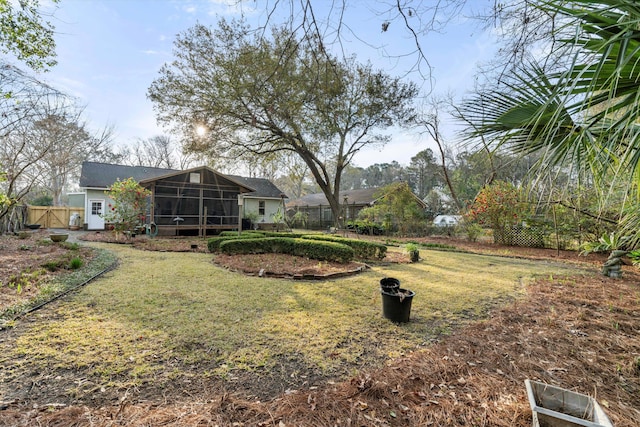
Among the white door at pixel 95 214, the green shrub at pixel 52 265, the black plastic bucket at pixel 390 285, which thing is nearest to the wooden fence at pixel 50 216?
the white door at pixel 95 214

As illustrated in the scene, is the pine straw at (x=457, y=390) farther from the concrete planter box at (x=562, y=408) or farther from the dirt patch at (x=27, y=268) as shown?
the dirt patch at (x=27, y=268)

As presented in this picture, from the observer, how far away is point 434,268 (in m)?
7.57

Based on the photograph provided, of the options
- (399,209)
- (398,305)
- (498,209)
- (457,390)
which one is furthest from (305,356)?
(399,209)

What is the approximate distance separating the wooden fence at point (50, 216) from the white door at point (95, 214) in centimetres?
139

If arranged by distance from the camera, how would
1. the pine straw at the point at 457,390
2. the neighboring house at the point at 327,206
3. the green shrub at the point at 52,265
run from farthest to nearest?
the neighboring house at the point at 327,206, the green shrub at the point at 52,265, the pine straw at the point at 457,390

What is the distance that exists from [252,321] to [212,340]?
645mm

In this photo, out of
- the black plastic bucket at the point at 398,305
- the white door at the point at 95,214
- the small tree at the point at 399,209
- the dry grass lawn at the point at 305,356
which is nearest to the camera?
the dry grass lawn at the point at 305,356

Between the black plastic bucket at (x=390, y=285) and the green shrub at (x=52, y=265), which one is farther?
the green shrub at (x=52, y=265)

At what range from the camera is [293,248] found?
26.5 feet

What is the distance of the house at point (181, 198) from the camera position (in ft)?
46.3

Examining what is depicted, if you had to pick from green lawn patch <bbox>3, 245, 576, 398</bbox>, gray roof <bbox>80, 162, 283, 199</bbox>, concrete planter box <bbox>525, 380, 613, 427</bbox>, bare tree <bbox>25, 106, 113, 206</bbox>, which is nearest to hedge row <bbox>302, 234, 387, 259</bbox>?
green lawn patch <bbox>3, 245, 576, 398</bbox>

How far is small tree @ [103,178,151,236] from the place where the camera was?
1087 centimetres

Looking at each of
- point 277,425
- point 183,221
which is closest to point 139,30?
point 277,425

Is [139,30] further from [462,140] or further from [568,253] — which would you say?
[568,253]
